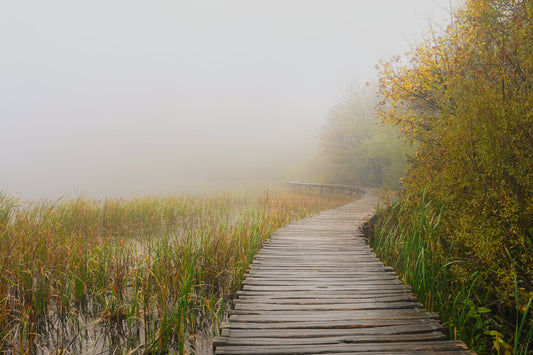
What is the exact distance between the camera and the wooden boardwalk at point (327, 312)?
246 centimetres

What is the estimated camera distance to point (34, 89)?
240 ft

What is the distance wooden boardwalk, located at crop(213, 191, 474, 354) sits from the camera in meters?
2.46

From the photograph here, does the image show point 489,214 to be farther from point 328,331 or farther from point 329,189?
point 329,189

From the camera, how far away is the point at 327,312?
3016 mm

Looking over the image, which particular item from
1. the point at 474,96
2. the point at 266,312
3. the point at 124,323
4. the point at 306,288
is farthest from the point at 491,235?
the point at 124,323

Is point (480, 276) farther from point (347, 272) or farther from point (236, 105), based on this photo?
point (236, 105)

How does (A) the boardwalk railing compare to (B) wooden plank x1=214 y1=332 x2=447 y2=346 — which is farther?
(A) the boardwalk railing

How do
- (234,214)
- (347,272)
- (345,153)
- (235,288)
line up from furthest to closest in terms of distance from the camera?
(345,153)
(234,214)
(235,288)
(347,272)

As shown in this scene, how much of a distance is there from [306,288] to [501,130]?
2.57 m

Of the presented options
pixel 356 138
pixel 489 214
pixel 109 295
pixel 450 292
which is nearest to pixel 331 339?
pixel 450 292

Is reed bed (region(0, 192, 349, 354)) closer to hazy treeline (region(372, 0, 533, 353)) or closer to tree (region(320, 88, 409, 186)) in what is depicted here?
hazy treeline (region(372, 0, 533, 353))

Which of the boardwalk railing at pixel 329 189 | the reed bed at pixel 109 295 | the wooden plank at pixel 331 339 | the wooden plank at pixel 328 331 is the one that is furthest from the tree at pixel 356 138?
the wooden plank at pixel 331 339

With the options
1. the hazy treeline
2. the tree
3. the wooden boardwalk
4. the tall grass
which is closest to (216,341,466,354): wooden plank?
the wooden boardwalk

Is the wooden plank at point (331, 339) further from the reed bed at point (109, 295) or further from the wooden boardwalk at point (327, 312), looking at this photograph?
the reed bed at point (109, 295)
